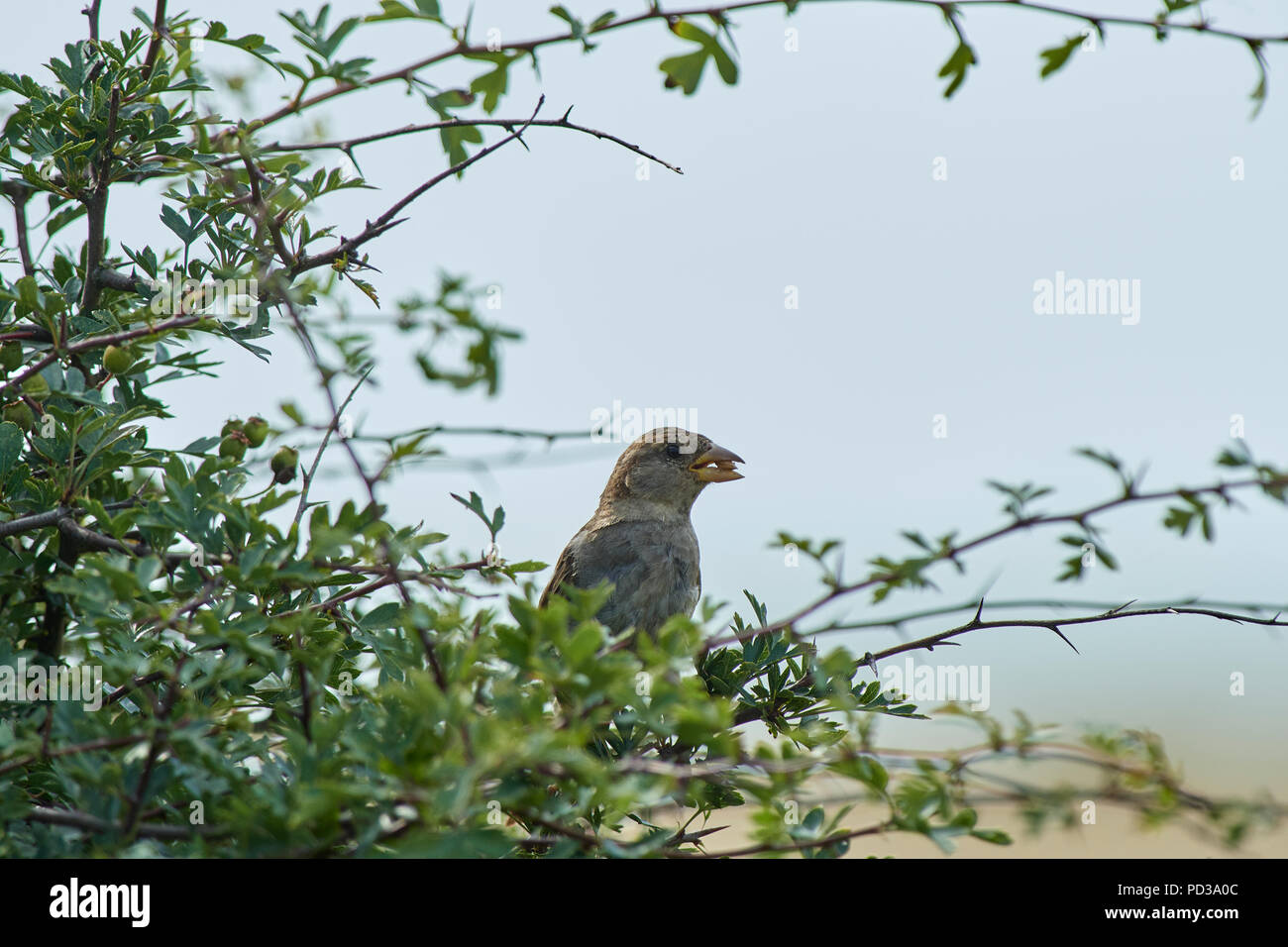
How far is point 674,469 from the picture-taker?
15.2ft

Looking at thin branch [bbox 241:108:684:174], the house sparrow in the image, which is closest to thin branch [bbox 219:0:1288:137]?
thin branch [bbox 241:108:684:174]

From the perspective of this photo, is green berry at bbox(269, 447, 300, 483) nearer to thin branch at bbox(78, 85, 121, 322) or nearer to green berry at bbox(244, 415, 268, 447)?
green berry at bbox(244, 415, 268, 447)

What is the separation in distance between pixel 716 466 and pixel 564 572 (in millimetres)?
774

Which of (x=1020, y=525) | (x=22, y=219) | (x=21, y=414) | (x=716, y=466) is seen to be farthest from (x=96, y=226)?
(x=716, y=466)

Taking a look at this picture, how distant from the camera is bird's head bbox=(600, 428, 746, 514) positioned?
4.61 meters

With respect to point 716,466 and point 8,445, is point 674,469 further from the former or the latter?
point 8,445

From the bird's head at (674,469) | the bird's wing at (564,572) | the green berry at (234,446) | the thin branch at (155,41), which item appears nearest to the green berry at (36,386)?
the green berry at (234,446)

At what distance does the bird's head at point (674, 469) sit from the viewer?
15.1ft

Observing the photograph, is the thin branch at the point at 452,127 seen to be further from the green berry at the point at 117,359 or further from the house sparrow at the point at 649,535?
the house sparrow at the point at 649,535

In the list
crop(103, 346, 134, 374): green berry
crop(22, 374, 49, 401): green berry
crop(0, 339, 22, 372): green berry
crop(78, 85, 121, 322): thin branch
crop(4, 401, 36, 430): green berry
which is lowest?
crop(4, 401, 36, 430): green berry

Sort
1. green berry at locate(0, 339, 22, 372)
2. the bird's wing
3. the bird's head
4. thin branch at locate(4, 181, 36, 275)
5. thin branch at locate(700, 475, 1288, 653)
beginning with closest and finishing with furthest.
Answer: thin branch at locate(700, 475, 1288, 653) → green berry at locate(0, 339, 22, 372) → thin branch at locate(4, 181, 36, 275) → the bird's wing → the bird's head
